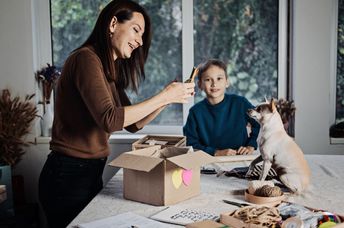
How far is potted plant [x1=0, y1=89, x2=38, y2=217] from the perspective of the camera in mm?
2674

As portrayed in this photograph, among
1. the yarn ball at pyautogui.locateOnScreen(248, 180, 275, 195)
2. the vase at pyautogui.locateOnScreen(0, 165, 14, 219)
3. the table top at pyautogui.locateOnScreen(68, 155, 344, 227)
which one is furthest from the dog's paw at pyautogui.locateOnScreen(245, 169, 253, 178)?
the vase at pyautogui.locateOnScreen(0, 165, 14, 219)

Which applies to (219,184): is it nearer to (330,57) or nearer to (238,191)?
(238,191)

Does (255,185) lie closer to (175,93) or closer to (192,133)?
(175,93)

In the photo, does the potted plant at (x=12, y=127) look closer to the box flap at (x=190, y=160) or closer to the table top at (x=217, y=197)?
the table top at (x=217, y=197)

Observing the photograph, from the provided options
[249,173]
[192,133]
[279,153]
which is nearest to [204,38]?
[192,133]

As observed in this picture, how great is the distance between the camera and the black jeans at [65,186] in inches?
61.0

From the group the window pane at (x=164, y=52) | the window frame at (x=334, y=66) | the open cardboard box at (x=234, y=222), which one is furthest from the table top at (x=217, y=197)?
the window pane at (x=164, y=52)

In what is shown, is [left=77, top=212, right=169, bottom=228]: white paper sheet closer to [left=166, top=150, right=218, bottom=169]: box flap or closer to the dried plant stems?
[left=166, top=150, right=218, bottom=169]: box flap

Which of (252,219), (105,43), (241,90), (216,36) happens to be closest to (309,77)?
(241,90)

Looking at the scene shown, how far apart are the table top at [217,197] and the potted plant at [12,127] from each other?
4.14 ft

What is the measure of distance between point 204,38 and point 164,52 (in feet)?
0.98

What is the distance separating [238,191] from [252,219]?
1.23ft

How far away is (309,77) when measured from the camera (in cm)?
277

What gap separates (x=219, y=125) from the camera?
2203 millimetres
